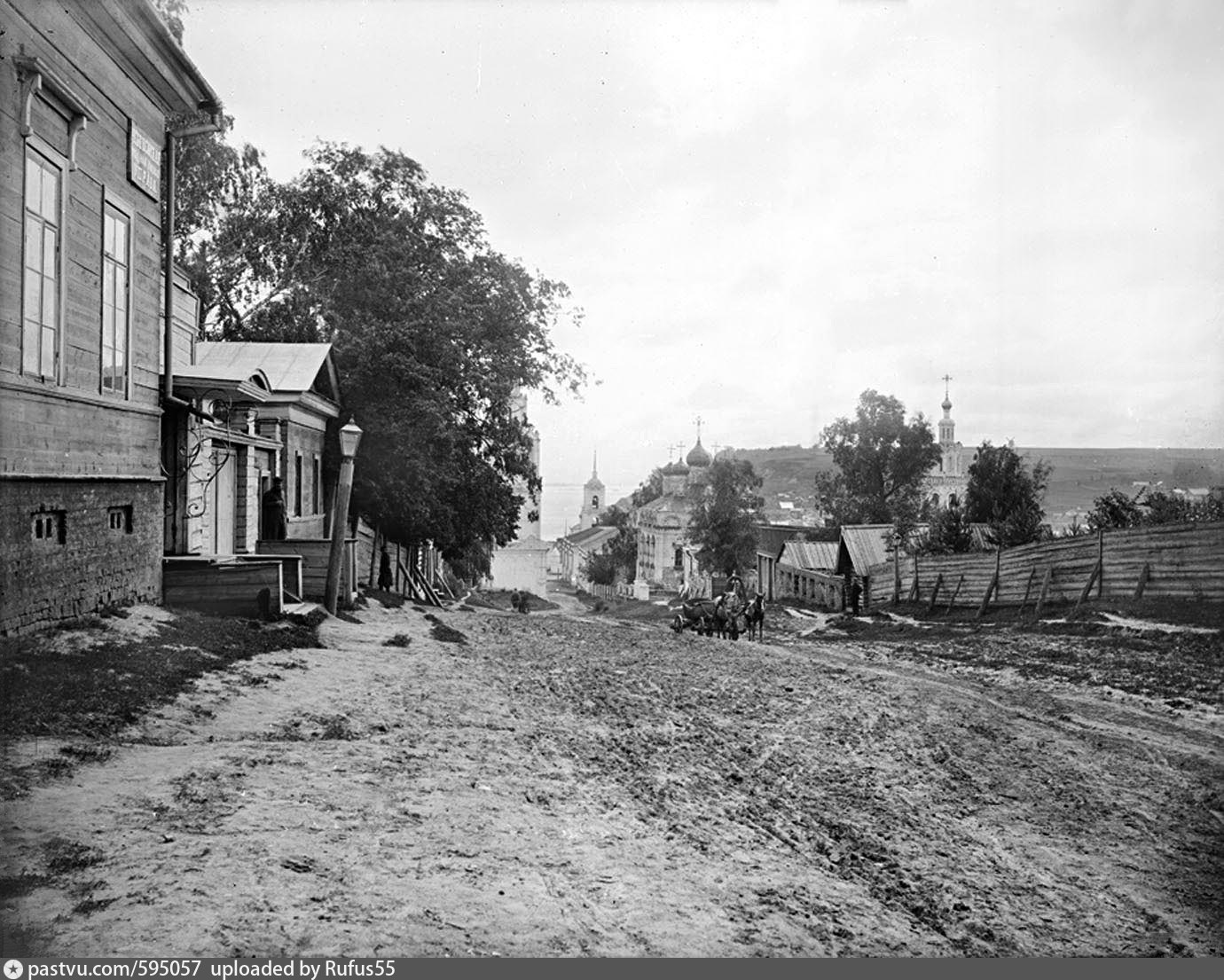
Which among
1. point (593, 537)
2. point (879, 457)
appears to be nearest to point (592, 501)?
point (593, 537)

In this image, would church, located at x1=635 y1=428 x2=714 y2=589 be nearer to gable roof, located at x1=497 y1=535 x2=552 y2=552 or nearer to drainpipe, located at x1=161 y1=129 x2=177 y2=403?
gable roof, located at x1=497 y1=535 x2=552 y2=552

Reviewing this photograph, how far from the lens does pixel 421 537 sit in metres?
22.9

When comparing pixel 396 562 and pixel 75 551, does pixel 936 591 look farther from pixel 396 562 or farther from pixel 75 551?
pixel 75 551

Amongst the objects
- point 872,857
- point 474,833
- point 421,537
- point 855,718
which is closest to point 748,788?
point 872,857

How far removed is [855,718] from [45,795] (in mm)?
7360

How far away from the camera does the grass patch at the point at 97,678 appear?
5941mm

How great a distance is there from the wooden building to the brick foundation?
0.02 m

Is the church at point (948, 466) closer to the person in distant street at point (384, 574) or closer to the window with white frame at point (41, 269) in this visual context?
the person in distant street at point (384, 574)

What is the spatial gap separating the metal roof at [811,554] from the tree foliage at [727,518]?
829 centimetres

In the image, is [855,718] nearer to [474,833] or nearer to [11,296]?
[474,833]

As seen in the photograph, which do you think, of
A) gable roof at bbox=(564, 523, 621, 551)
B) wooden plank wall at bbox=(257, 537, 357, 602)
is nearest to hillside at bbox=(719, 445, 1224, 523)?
wooden plank wall at bbox=(257, 537, 357, 602)

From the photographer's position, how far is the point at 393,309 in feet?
68.6

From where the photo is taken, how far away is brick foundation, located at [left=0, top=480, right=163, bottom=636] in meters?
6.86

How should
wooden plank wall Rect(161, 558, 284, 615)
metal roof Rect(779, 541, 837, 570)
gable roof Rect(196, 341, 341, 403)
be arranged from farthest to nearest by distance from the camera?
metal roof Rect(779, 541, 837, 570)
gable roof Rect(196, 341, 341, 403)
wooden plank wall Rect(161, 558, 284, 615)
